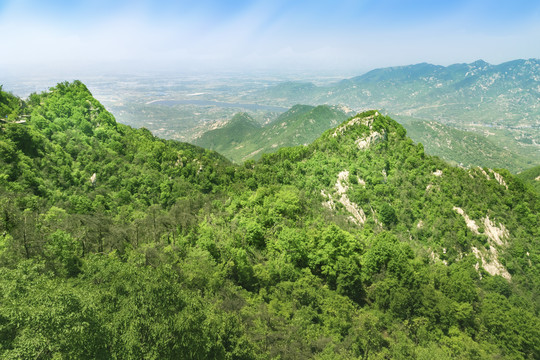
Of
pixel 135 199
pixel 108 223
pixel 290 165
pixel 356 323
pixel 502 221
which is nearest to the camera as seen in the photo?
pixel 356 323

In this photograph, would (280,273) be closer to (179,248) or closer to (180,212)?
(179,248)

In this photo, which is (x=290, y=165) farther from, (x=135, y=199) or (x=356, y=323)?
(x=356, y=323)

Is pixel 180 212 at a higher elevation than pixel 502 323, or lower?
higher

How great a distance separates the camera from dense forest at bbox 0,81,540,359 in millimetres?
18641

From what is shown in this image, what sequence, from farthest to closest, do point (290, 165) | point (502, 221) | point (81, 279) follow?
1. point (290, 165)
2. point (502, 221)
3. point (81, 279)

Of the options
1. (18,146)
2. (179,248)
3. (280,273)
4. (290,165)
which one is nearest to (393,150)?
(290,165)

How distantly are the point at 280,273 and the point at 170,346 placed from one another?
23605 millimetres

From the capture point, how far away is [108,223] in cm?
4562

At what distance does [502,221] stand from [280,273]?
234ft

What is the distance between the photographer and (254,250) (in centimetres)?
4669

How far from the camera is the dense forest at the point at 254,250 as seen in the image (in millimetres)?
18641

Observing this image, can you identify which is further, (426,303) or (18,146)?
(18,146)

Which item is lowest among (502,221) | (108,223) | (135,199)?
Result: (502,221)

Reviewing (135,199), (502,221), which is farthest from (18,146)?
(502,221)
